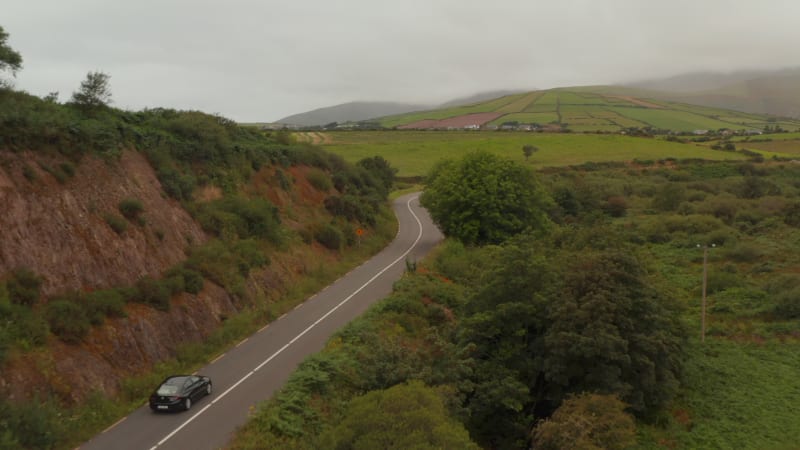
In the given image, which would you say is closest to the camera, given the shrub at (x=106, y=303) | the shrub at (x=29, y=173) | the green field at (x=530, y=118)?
the shrub at (x=106, y=303)

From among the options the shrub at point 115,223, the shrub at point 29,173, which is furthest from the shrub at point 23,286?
the shrub at point 115,223

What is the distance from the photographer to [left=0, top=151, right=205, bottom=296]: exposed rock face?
70.0 feet

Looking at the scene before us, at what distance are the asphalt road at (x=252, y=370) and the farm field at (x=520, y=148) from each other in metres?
64.0

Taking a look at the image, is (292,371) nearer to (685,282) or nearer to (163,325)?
(163,325)

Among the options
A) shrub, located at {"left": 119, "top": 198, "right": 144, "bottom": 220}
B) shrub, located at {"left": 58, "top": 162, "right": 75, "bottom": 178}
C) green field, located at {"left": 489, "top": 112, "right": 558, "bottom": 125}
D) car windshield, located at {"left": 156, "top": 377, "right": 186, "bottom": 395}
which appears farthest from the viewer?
green field, located at {"left": 489, "top": 112, "right": 558, "bottom": 125}

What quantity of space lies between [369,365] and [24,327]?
11.1 meters

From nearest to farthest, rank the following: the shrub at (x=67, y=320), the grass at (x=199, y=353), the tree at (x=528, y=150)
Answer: the grass at (x=199, y=353) → the shrub at (x=67, y=320) → the tree at (x=528, y=150)

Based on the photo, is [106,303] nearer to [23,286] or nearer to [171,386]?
[23,286]

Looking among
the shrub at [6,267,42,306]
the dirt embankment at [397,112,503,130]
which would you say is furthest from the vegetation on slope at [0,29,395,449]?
the dirt embankment at [397,112,503,130]

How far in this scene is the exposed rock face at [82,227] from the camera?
21344 millimetres

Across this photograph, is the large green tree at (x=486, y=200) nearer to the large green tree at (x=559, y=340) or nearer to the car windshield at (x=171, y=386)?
the large green tree at (x=559, y=340)

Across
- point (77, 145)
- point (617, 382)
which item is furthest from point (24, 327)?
point (617, 382)

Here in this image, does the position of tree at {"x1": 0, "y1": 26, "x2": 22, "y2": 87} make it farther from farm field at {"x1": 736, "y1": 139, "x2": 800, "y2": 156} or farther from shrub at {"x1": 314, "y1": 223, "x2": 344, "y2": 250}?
farm field at {"x1": 736, "y1": 139, "x2": 800, "y2": 156}

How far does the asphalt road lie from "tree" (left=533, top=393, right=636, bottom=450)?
9719 mm
